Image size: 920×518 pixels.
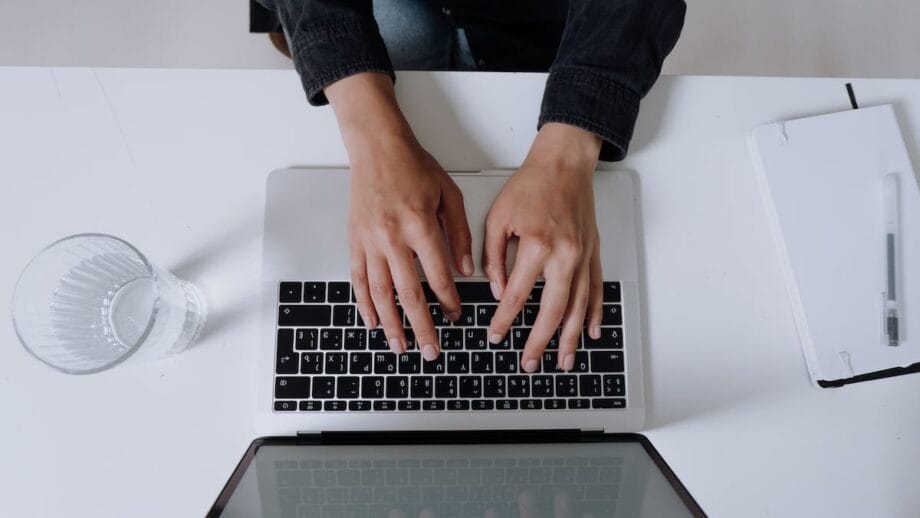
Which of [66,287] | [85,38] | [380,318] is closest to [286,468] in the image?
[380,318]

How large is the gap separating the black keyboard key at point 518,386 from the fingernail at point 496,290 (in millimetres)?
73

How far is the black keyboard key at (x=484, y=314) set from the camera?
20.0 inches

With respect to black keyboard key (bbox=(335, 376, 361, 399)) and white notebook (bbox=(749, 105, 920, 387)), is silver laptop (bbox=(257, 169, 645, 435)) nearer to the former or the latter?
black keyboard key (bbox=(335, 376, 361, 399))

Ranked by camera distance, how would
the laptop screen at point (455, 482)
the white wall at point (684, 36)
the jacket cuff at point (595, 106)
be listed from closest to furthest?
the laptop screen at point (455, 482), the jacket cuff at point (595, 106), the white wall at point (684, 36)

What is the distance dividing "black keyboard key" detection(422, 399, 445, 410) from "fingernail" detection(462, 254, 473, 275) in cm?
12

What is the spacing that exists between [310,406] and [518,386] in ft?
0.61

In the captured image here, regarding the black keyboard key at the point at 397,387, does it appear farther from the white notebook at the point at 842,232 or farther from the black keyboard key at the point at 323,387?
the white notebook at the point at 842,232

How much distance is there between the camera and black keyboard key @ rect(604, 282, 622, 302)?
525 millimetres

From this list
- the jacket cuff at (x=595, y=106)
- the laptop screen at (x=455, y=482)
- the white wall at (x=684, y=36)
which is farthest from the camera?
the white wall at (x=684, y=36)

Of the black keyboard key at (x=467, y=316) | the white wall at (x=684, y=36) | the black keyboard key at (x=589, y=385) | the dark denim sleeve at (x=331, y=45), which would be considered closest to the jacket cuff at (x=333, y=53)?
the dark denim sleeve at (x=331, y=45)

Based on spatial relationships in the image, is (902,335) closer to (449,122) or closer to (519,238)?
(519,238)

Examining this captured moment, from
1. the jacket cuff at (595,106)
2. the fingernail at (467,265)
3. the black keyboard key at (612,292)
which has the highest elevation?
the jacket cuff at (595,106)

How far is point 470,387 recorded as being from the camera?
1.63ft

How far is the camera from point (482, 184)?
55cm
